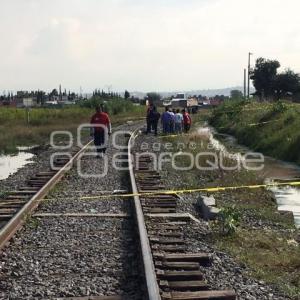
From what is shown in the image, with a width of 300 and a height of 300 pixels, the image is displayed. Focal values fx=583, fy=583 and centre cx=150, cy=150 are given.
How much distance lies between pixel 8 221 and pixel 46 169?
8.00m

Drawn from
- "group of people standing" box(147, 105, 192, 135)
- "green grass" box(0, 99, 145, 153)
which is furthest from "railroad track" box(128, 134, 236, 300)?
"group of people standing" box(147, 105, 192, 135)

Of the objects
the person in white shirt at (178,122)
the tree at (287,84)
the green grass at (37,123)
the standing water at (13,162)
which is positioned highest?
the tree at (287,84)

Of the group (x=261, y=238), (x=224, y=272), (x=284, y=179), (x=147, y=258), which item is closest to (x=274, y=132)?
(x=284, y=179)

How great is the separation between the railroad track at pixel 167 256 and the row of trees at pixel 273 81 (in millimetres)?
63801

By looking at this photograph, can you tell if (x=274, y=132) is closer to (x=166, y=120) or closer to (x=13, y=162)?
(x=166, y=120)

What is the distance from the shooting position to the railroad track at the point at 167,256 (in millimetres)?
5453

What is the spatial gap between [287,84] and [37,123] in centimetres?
3986

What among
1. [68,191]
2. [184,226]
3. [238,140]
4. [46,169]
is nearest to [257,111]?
[238,140]

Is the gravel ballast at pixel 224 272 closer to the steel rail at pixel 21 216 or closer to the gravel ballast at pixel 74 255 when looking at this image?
the gravel ballast at pixel 74 255

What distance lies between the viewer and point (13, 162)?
21531 millimetres

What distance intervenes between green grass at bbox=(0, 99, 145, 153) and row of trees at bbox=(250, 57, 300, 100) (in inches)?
687

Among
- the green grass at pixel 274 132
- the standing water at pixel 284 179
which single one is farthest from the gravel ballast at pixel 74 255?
the green grass at pixel 274 132

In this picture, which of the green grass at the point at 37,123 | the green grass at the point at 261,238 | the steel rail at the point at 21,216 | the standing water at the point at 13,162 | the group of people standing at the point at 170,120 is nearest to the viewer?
the green grass at the point at 261,238

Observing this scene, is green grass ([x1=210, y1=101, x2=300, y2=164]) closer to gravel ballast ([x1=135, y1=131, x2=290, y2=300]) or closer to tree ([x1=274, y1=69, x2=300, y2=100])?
gravel ballast ([x1=135, y1=131, x2=290, y2=300])
